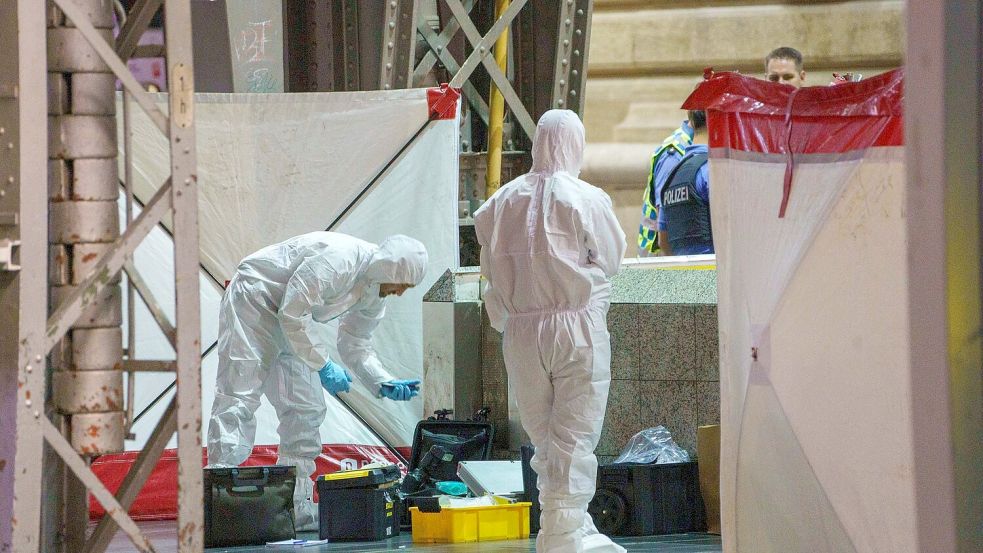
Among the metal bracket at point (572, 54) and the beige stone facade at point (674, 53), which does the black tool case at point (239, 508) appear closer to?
the metal bracket at point (572, 54)

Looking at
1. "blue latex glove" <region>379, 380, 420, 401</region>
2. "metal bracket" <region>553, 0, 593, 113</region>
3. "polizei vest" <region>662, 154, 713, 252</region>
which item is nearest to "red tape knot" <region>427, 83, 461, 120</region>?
"metal bracket" <region>553, 0, 593, 113</region>

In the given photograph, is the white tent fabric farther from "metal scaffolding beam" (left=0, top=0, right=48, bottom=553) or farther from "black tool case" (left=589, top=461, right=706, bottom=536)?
"metal scaffolding beam" (left=0, top=0, right=48, bottom=553)

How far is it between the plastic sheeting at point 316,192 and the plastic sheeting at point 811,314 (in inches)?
160

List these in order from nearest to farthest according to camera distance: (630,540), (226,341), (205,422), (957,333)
Result: (957,333) → (630,540) → (226,341) → (205,422)

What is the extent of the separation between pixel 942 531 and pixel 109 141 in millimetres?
3138

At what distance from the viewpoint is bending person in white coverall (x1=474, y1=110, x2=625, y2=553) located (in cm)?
614

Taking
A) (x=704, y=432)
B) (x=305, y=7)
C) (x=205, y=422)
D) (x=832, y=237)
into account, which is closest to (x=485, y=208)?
(x=704, y=432)

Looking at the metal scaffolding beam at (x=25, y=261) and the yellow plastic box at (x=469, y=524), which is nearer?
the metal scaffolding beam at (x=25, y=261)

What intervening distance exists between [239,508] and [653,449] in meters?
2.05

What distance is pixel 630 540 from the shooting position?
22.9ft

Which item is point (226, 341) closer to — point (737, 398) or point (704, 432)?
point (704, 432)

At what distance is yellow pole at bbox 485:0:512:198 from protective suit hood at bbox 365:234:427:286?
196 centimetres

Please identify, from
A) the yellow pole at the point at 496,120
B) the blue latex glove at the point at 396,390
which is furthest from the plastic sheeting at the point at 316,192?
the blue latex glove at the point at 396,390

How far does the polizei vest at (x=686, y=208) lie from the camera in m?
7.96
